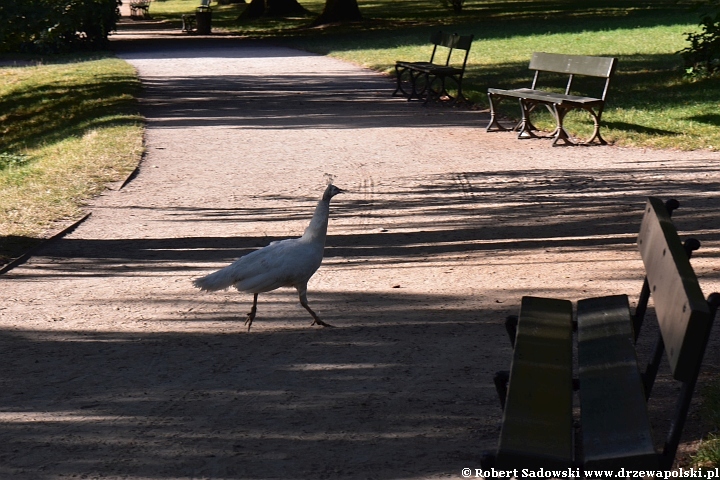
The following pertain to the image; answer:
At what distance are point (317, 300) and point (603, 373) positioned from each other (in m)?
3.22

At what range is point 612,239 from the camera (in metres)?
8.27

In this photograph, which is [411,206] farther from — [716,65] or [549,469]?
[716,65]

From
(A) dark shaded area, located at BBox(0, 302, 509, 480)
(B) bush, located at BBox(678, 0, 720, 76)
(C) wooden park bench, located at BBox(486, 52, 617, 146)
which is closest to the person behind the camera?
(A) dark shaded area, located at BBox(0, 302, 509, 480)

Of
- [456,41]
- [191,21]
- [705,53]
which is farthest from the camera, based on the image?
[191,21]

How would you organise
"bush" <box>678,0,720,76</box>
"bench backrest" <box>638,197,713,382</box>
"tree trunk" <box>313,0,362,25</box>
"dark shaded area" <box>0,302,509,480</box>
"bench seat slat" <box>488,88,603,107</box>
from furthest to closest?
"tree trunk" <box>313,0,362,25</box> < "bush" <box>678,0,720,76</box> < "bench seat slat" <box>488,88,603,107</box> < "dark shaded area" <box>0,302,509,480</box> < "bench backrest" <box>638,197,713,382</box>

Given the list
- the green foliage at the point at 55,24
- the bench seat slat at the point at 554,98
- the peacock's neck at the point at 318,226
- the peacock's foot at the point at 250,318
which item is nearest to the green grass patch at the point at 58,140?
the green foliage at the point at 55,24

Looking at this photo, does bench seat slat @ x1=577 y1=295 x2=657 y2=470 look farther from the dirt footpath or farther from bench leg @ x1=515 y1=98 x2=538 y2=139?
bench leg @ x1=515 y1=98 x2=538 y2=139

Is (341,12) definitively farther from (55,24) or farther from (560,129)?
(560,129)

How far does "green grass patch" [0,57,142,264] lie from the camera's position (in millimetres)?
9742

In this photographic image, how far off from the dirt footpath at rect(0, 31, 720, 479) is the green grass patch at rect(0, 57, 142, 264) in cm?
38

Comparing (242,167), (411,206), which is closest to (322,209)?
(411,206)

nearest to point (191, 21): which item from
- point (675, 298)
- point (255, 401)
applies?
point (255, 401)

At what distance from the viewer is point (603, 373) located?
3900mm

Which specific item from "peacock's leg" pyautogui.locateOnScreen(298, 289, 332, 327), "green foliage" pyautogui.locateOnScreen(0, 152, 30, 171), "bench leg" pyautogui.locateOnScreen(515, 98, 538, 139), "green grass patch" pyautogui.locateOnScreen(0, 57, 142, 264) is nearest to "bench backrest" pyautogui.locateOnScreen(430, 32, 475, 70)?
"bench leg" pyautogui.locateOnScreen(515, 98, 538, 139)
